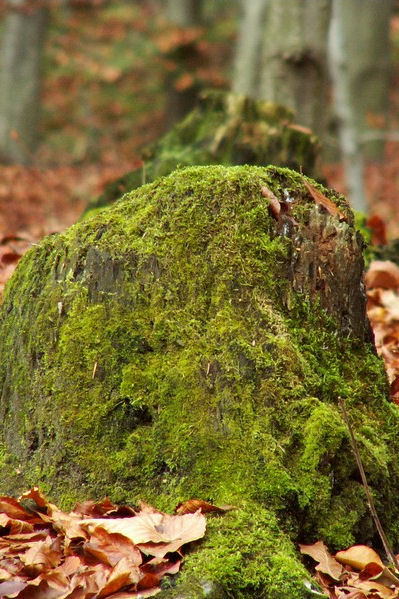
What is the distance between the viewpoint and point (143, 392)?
302 cm

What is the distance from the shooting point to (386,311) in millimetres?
5199

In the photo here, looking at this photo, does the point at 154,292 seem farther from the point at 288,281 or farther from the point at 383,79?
the point at 383,79

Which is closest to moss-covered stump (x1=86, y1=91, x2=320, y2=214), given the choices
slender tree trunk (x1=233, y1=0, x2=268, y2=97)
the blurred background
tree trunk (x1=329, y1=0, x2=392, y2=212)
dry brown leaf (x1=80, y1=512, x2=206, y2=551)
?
the blurred background

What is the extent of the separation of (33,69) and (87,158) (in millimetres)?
4030

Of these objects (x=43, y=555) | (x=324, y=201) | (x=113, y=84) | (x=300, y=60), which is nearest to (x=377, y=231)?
(x=300, y=60)

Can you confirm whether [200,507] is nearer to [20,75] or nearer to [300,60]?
[300,60]

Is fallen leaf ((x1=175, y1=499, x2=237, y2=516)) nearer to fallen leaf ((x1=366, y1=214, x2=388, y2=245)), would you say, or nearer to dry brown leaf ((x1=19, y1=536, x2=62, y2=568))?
dry brown leaf ((x1=19, y1=536, x2=62, y2=568))

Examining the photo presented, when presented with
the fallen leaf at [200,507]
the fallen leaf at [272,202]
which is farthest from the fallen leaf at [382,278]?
the fallen leaf at [200,507]

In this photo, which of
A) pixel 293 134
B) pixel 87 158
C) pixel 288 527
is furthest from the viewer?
pixel 87 158

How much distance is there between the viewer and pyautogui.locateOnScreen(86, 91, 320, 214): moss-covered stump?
6484 millimetres

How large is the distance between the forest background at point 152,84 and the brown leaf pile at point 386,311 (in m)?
2.35

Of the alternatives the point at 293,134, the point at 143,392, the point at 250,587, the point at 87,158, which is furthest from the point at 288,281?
the point at 87,158

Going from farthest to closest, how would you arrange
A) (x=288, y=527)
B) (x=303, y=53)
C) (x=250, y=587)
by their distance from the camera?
(x=303, y=53), (x=288, y=527), (x=250, y=587)

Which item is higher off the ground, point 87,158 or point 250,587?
point 250,587
